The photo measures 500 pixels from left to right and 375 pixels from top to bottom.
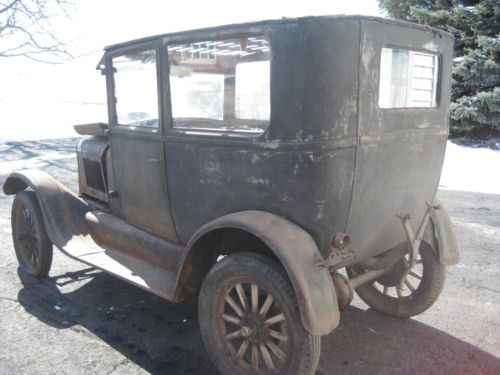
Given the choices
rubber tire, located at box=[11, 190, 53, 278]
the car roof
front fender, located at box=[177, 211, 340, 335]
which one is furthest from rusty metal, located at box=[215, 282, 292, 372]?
rubber tire, located at box=[11, 190, 53, 278]

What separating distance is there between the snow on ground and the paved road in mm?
3869

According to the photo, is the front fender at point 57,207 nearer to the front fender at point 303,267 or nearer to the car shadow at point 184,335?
the car shadow at point 184,335

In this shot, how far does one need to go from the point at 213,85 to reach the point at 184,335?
1.69 meters

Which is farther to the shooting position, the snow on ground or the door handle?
the snow on ground

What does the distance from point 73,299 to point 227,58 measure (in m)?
2.24

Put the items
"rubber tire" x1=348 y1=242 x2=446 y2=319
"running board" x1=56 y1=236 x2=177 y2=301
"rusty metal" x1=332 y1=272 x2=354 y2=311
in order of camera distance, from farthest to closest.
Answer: "rubber tire" x1=348 y1=242 x2=446 y2=319 < "running board" x1=56 y1=236 x2=177 y2=301 < "rusty metal" x1=332 y1=272 x2=354 y2=311

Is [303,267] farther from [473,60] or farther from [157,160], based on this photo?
[473,60]

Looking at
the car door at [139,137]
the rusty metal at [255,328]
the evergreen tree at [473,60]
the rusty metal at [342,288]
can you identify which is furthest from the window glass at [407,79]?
the evergreen tree at [473,60]

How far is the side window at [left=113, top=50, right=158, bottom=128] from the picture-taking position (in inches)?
124

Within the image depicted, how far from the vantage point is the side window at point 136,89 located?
316cm

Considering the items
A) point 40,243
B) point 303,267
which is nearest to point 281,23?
point 303,267

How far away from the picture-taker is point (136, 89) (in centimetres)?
336

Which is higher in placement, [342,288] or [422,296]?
[342,288]

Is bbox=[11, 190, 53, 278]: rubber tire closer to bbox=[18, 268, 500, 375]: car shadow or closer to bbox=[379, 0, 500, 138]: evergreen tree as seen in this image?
bbox=[18, 268, 500, 375]: car shadow
